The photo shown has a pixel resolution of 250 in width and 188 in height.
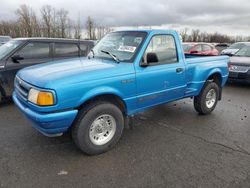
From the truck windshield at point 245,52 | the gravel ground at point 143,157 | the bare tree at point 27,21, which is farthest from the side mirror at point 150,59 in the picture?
the bare tree at point 27,21

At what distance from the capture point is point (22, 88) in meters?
3.43

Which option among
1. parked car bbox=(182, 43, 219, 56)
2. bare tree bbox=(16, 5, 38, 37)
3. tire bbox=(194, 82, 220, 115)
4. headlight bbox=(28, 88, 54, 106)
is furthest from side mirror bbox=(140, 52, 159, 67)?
bare tree bbox=(16, 5, 38, 37)

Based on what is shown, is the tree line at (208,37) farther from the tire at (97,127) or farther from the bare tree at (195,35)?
the tire at (97,127)

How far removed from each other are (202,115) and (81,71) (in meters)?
3.37

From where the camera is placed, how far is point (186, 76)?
4.52m

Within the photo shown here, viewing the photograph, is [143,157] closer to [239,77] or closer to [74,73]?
[74,73]

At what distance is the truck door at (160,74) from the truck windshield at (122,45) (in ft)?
0.69

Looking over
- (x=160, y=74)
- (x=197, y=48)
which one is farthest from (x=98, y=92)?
(x=197, y=48)

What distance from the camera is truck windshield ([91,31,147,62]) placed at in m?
3.80

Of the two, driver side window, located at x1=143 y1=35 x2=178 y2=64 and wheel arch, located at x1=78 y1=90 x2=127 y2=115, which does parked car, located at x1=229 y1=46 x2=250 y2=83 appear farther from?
wheel arch, located at x1=78 y1=90 x2=127 y2=115

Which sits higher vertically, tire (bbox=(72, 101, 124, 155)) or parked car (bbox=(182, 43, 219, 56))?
parked car (bbox=(182, 43, 219, 56))

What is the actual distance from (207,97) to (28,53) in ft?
15.5

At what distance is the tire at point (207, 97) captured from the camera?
5126 millimetres

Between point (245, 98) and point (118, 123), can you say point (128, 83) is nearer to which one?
point (118, 123)
